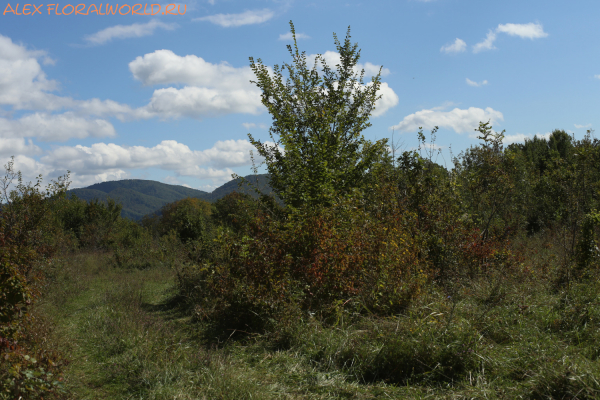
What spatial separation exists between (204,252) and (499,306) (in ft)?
26.3

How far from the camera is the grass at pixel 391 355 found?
3.86 metres

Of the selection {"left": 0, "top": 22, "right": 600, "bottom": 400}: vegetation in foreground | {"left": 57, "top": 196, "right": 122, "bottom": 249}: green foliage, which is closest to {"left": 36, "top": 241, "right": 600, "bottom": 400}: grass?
{"left": 0, "top": 22, "right": 600, "bottom": 400}: vegetation in foreground

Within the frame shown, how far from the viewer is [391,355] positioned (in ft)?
14.3

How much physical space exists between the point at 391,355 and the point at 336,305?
1.49 m

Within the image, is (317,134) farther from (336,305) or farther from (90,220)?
(90,220)

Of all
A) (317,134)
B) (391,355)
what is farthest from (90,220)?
(391,355)

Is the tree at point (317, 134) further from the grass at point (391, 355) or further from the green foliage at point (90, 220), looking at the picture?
the green foliage at point (90, 220)

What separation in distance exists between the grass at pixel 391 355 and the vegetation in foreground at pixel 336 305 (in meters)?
0.02

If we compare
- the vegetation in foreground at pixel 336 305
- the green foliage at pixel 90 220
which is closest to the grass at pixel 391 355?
the vegetation in foreground at pixel 336 305

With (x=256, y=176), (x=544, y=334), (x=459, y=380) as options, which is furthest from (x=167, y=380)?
(x=256, y=176)

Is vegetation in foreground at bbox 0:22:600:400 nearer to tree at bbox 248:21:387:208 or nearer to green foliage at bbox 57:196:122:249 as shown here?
tree at bbox 248:21:387:208

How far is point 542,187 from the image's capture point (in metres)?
15.5

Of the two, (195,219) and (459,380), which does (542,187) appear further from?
(195,219)

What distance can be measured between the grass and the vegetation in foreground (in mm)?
24
